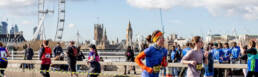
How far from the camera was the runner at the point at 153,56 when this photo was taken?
23.1ft

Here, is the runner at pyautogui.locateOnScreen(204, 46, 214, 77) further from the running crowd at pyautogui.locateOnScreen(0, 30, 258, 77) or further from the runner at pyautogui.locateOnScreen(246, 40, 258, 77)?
the runner at pyautogui.locateOnScreen(246, 40, 258, 77)

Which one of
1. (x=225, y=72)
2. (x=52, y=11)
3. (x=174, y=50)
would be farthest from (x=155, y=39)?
(x=52, y=11)

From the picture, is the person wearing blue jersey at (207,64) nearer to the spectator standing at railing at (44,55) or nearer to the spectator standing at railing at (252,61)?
the spectator standing at railing at (252,61)

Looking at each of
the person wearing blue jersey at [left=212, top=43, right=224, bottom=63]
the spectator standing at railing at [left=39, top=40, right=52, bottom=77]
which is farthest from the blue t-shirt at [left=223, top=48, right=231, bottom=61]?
the spectator standing at railing at [left=39, top=40, right=52, bottom=77]

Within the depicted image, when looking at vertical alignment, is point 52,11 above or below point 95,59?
above

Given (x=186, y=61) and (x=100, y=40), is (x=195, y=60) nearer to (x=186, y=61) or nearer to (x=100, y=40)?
(x=186, y=61)

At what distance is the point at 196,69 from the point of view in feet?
24.6

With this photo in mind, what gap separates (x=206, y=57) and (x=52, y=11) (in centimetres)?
7675

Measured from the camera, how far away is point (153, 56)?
7.17m

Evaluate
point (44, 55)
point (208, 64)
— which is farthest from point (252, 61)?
point (44, 55)

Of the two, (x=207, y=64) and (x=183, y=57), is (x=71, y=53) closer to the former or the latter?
(x=207, y=64)

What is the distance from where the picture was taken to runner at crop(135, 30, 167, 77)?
7027 millimetres

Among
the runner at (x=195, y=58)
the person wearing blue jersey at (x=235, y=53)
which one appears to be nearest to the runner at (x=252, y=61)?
the runner at (x=195, y=58)

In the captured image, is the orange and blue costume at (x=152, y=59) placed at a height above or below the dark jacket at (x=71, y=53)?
above
